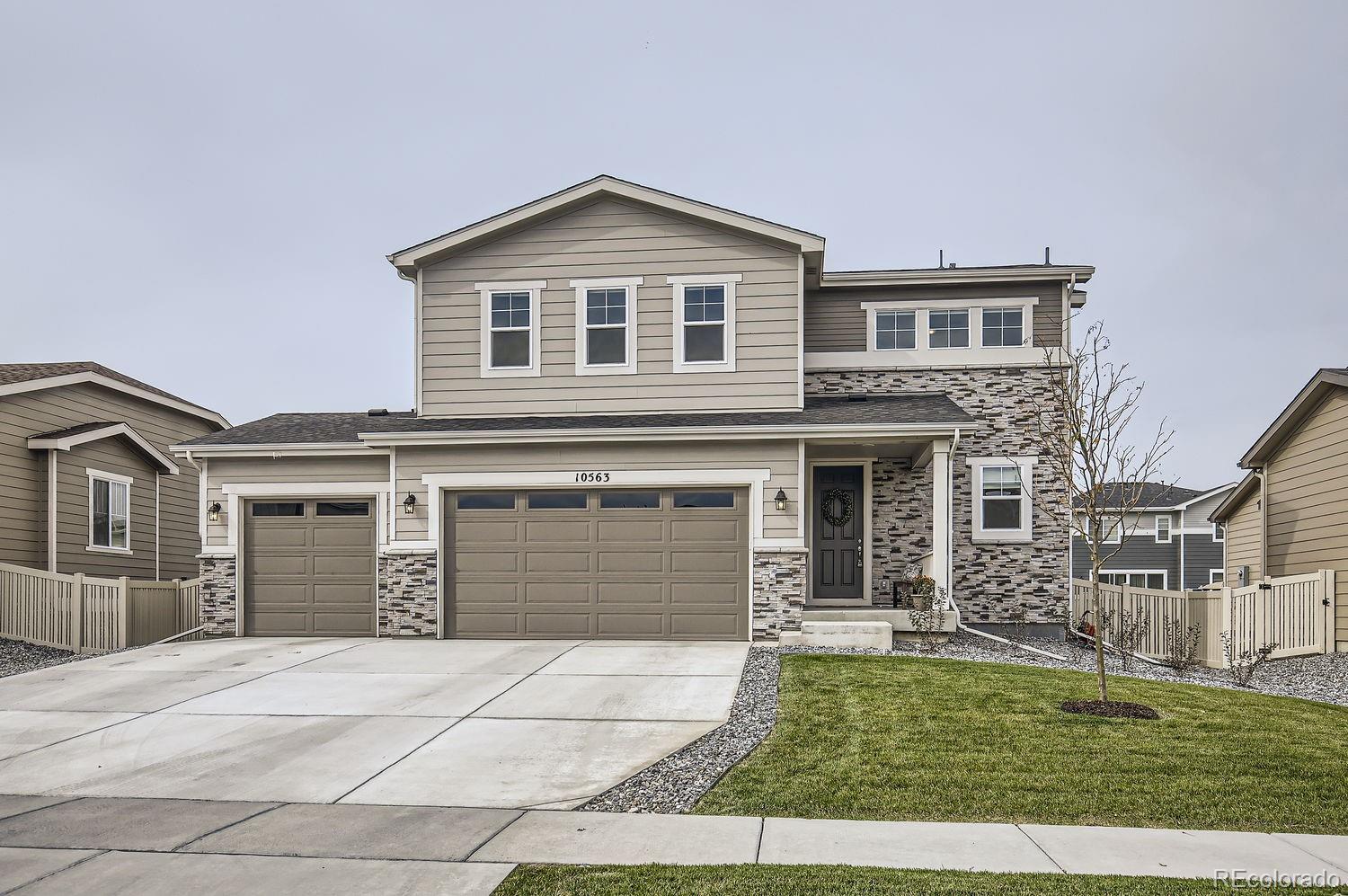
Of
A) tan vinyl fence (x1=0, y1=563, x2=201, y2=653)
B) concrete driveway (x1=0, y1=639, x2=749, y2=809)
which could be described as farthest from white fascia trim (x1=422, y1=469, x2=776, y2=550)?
tan vinyl fence (x1=0, y1=563, x2=201, y2=653)

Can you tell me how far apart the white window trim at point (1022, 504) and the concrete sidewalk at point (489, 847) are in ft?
37.3

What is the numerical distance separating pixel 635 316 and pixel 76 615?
9.95 meters

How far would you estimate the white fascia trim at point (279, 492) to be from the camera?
16.7 metres

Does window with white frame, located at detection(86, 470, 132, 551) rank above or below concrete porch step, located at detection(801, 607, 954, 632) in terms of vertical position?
above

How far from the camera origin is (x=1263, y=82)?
20500 millimetres

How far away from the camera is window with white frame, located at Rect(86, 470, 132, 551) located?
20.6m

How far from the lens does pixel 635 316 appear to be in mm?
16562

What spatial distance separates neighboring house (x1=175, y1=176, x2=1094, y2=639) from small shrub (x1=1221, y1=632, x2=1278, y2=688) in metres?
2.88

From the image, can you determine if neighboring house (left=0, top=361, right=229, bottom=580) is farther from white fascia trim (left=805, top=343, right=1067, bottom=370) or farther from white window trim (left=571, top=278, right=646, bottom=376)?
white fascia trim (left=805, top=343, right=1067, bottom=370)

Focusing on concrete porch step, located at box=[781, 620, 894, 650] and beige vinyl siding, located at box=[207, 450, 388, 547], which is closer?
concrete porch step, located at box=[781, 620, 894, 650]

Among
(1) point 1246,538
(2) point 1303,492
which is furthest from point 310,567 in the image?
(1) point 1246,538

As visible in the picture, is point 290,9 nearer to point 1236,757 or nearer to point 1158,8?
point 1158,8

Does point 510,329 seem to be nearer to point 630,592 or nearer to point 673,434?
point 673,434

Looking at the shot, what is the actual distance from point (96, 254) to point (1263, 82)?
1119 inches
